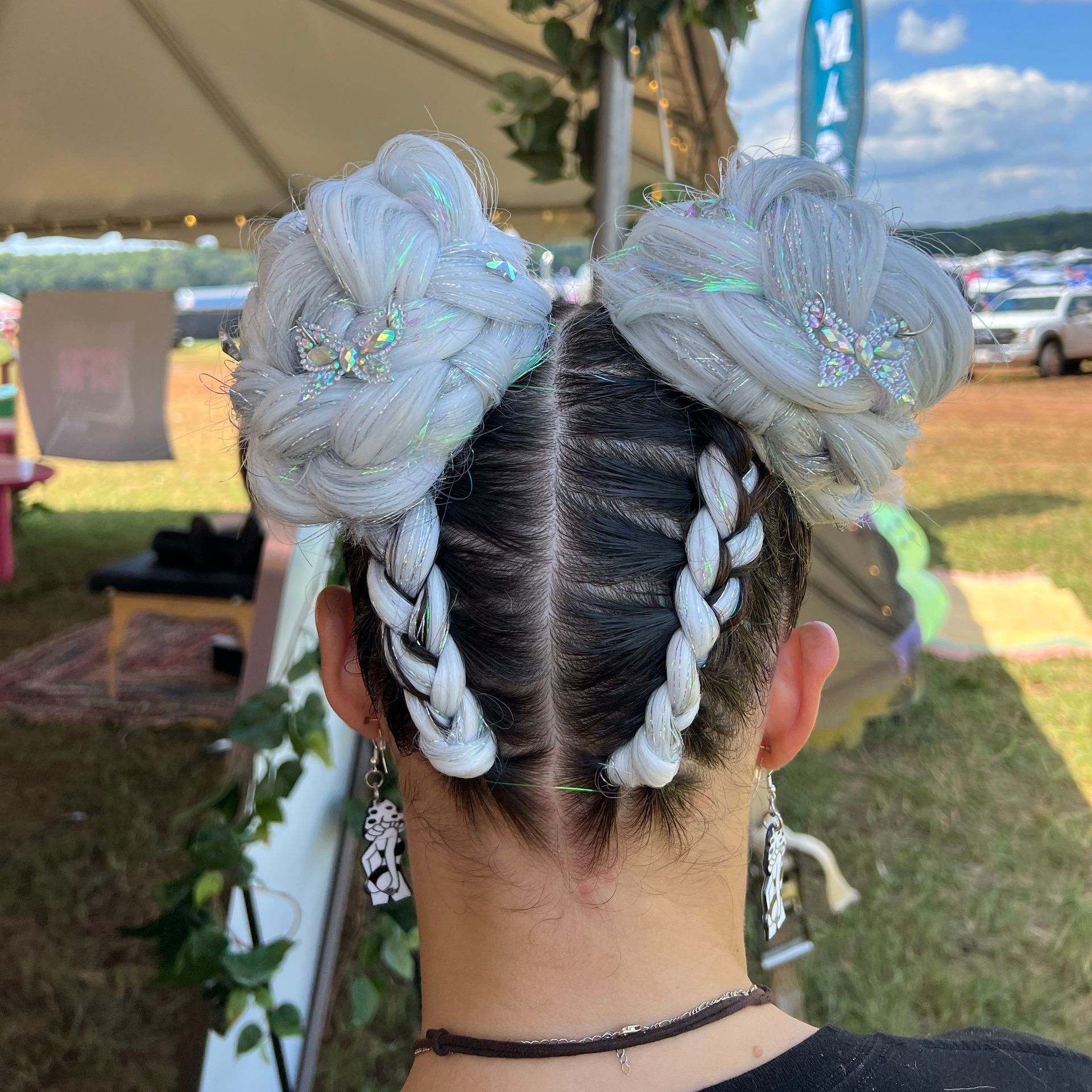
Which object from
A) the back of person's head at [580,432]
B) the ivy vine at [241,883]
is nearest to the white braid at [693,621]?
the back of person's head at [580,432]

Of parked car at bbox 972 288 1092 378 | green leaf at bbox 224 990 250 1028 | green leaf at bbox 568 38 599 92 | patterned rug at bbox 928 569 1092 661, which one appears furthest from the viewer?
parked car at bbox 972 288 1092 378

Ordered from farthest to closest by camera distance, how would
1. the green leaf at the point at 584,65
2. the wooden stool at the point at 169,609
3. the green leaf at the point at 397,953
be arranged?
the wooden stool at the point at 169,609 → the green leaf at the point at 584,65 → the green leaf at the point at 397,953

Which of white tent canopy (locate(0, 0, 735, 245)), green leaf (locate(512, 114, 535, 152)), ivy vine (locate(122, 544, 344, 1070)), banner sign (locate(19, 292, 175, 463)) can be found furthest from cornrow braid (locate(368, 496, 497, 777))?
banner sign (locate(19, 292, 175, 463))

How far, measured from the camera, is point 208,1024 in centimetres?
139

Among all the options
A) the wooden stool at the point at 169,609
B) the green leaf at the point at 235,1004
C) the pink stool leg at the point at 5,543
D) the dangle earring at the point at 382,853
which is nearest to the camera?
the dangle earring at the point at 382,853

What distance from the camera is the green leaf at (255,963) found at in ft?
4.29

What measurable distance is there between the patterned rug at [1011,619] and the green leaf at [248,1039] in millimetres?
3635

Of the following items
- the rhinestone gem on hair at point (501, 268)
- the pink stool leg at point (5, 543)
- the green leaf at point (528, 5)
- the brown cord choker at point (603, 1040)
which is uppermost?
the green leaf at point (528, 5)

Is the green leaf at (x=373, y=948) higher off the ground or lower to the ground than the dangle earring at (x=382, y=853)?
lower

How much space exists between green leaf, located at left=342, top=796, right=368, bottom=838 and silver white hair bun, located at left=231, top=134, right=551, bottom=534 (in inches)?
41.3

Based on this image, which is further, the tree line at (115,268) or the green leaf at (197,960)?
the tree line at (115,268)

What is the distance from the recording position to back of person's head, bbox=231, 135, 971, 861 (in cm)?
59

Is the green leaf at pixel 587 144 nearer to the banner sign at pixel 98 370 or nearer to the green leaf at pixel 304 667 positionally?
the green leaf at pixel 304 667

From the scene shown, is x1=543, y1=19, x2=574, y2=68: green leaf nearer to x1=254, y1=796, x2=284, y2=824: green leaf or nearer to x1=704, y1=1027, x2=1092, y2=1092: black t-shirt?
x1=254, y1=796, x2=284, y2=824: green leaf
